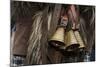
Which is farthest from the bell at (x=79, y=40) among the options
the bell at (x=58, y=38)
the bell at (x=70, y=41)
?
the bell at (x=58, y=38)

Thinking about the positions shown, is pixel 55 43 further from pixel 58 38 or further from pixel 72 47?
pixel 72 47

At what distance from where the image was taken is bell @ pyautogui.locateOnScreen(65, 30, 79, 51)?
6.44ft

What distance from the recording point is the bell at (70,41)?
6.44 ft

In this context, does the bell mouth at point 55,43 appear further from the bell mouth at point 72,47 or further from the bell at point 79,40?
the bell at point 79,40

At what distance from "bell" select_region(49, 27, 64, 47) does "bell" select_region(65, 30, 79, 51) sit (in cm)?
6

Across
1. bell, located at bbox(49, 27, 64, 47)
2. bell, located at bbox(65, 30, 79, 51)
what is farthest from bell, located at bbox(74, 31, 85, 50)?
bell, located at bbox(49, 27, 64, 47)

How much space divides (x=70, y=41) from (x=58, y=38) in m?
0.14

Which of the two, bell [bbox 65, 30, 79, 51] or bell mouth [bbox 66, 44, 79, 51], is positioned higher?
bell [bbox 65, 30, 79, 51]

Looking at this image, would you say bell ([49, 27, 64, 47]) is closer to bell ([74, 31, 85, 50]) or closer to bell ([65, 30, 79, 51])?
bell ([65, 30, 79, 51])

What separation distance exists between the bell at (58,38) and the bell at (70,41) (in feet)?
0.20

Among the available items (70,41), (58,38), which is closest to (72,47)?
(70,41)
